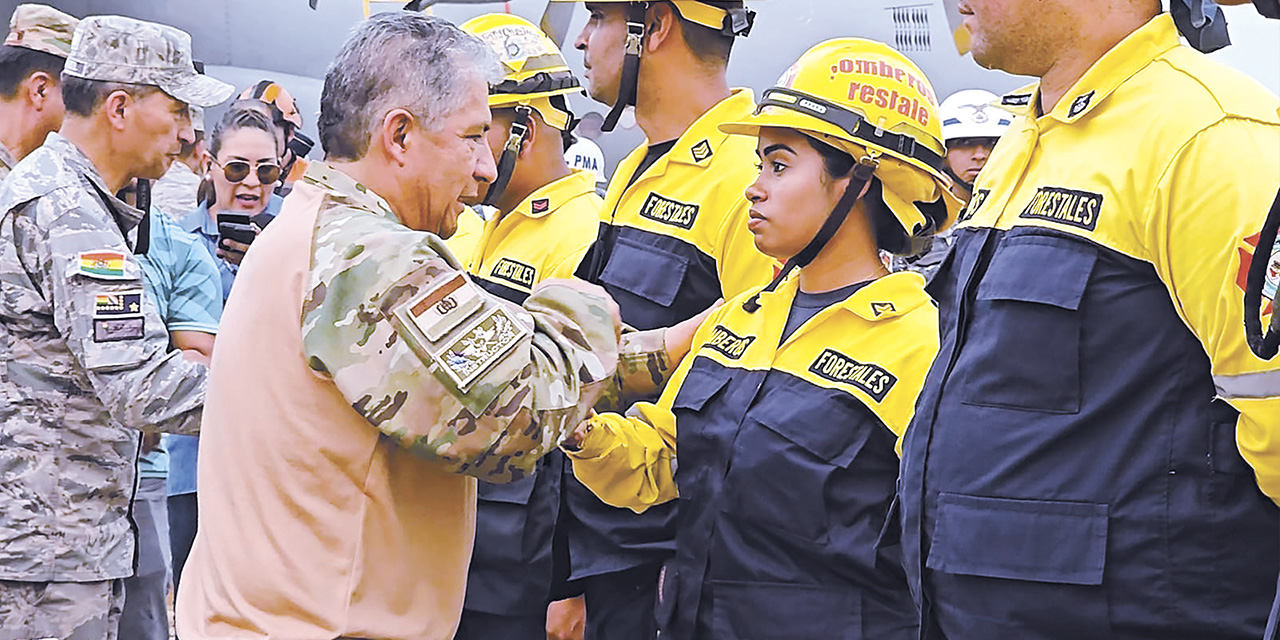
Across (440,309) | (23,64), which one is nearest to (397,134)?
(440,309)

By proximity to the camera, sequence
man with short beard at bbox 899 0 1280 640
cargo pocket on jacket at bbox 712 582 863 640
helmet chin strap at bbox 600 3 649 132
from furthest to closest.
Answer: helmet chin strap at bbox 600 3 649 132, cargo pocket on jacket at bbox 712 582 863 640, man with short beard at bbox 899 0 1280 640

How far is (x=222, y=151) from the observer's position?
5.39m

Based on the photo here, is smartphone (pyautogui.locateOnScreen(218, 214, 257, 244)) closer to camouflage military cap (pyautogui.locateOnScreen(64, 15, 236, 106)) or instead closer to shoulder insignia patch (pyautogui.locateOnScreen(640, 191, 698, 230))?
camouflage military cap (pyautogui.locateOnScreen(64, 15, 236, 106))

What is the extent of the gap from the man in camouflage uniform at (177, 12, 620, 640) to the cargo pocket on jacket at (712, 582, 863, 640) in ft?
1.96

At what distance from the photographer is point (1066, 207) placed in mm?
2061

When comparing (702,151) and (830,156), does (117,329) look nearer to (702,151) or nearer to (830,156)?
(702,151)

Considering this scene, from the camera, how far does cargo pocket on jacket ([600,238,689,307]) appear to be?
3123mm

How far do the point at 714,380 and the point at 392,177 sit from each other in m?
0.83

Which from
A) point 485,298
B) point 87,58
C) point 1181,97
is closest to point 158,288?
point 87,58

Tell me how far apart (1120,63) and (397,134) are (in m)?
1.17

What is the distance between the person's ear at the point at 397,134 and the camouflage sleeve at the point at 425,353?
0.21 m

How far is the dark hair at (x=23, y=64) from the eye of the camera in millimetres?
4152

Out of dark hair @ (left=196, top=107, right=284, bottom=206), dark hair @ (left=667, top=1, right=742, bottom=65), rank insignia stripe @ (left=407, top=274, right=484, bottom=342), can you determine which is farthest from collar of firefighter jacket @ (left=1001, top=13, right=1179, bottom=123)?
dark hair @ (left=196, top=107, right=284, bottom=206)

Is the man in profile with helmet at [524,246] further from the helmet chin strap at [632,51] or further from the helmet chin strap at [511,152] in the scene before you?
the helmet chin strap at [632,51]
